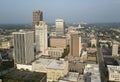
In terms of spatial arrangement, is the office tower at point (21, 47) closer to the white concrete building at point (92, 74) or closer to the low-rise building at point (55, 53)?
the low-rise building at point (55, 53)

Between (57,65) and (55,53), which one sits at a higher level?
(57,65)

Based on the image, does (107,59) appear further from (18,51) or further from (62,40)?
(18,51)

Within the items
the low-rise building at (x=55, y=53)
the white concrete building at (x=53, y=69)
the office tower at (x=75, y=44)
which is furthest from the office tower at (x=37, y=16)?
the white concrete building at (x=53, y=69)

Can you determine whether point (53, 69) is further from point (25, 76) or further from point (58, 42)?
point (58, 42)

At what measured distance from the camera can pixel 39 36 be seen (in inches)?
1625

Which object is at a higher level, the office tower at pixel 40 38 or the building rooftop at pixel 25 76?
the office tower at pixel 40 38

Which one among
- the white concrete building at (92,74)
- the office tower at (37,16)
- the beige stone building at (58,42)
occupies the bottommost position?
the white concrete building at (92,74)

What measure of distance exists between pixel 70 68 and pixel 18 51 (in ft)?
35.9

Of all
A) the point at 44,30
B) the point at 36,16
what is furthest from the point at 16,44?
the point at 36,16

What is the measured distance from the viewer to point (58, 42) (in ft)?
163

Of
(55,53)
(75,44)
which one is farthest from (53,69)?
(55,53)

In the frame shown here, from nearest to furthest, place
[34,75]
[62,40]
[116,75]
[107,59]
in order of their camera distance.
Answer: [34,75], [116,75], [107,59], [62,40]

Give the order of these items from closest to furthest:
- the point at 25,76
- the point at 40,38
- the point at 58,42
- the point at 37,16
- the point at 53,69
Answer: the point at 25,76
the point at 53,69
the point at 40,38
the point at 58,42
the point at 37,16

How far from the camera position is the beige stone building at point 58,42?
1930 inches
